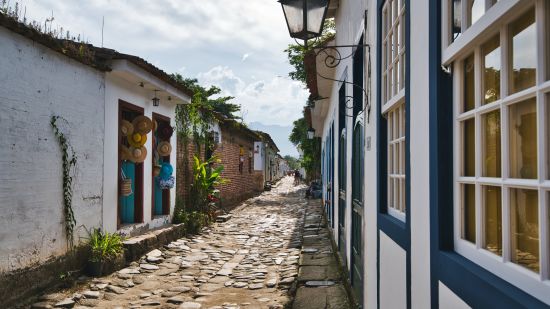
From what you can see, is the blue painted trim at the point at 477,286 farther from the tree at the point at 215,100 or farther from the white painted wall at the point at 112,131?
the tree at the point at 215,100

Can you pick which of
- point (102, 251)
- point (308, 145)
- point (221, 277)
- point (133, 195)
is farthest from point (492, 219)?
point (308, 145)

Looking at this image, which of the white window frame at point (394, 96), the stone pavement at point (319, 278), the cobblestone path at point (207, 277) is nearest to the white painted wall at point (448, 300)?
the white window frame at point (394, 96)

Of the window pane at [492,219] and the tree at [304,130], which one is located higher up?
the tree at [304,130]

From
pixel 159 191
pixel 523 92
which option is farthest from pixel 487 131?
pixel 159 191

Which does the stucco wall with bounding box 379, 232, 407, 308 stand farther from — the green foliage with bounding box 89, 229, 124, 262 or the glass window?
the green foliage with bounding box 89, 229, 124, 262

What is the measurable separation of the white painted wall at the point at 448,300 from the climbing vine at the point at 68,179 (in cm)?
557

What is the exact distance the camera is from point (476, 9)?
1.72 metres

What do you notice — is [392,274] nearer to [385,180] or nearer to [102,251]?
[385,180]

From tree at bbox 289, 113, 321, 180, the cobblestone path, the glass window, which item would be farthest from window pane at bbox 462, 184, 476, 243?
tree at bbox 289, 113, 321, 180

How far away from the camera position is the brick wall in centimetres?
1134

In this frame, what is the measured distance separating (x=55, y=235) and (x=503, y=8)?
6.10m

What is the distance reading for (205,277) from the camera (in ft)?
22.9

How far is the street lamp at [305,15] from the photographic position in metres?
4.36

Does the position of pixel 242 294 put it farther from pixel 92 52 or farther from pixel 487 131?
pixel 487 131
